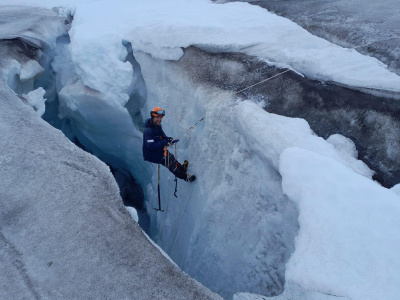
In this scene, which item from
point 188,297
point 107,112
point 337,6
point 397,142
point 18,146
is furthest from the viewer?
point 107,112

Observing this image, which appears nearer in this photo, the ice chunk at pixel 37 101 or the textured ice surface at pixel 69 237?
the textured ice surface at pixel 69 237

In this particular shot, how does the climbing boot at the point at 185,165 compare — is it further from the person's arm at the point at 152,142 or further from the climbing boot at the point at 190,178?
the person's arm at the point at 152,142

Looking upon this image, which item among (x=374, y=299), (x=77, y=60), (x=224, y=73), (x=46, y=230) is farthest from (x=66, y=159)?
(x=77, y=60)

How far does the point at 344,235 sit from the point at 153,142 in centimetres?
299

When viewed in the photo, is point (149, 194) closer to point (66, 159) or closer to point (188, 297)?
point (66, 159)

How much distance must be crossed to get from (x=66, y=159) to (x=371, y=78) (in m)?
3.80

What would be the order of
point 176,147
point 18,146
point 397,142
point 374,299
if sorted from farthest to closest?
1. point 176,147
2. point 18,146
3. point 397,142
4. point 374,299

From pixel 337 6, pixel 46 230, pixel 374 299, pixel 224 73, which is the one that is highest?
pixel 337 6

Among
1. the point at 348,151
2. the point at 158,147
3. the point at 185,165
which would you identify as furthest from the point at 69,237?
the point at 348,151

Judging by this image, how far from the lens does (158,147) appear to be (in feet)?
15.2

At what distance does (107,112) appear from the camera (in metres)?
6.74

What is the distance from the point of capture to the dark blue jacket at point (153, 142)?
4.64m

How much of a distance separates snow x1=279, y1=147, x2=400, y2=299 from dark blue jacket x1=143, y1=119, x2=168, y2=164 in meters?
2.34

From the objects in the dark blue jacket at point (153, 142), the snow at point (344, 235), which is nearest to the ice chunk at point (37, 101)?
the dark blue jacket at point (153, 142)
